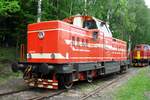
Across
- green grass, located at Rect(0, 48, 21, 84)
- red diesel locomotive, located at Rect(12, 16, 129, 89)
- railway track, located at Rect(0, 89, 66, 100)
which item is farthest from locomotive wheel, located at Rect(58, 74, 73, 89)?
green grass, located at Rect(0, 48, 21, 84)

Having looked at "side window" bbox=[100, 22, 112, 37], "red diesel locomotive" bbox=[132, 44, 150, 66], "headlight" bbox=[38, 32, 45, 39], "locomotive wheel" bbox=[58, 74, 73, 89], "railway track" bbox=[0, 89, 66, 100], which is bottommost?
"railway track" bbox=[0, 89, 66, 100]

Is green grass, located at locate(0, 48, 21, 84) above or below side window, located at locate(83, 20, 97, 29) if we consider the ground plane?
below

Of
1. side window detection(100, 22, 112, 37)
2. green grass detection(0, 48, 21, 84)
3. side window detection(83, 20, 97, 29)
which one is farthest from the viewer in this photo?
side window detection(100, 22, 112, 37)

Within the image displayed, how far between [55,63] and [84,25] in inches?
172

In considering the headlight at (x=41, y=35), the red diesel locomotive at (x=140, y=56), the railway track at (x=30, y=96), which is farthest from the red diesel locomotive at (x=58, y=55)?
the red diesel locomotive at (x=140, y=56)

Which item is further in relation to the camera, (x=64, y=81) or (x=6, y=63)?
(x=6, y=63)

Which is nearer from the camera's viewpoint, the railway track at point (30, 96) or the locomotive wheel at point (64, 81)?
the railway track at point (30, 96)

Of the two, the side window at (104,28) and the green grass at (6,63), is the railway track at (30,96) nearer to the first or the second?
the green grass at (6,63)

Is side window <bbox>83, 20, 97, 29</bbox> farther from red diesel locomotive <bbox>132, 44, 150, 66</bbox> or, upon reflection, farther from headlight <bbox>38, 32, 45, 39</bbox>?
red diesel locomotive <bbox>132, 44, 150, 66</bbox>

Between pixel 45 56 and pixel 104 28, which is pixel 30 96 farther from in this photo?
pixel 104 28

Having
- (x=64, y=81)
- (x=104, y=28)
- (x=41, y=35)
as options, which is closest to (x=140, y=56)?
(x=104, y=28)

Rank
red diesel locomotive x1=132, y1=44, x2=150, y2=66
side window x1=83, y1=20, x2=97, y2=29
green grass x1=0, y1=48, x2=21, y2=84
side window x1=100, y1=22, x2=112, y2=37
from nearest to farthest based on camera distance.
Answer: side window x1=83, y1=20, x2=97, y2=29
green grass x1=0, y1=48, x2=21, y2=84
side window x1=100, y1=22, x2=112, y2=37
red diesel locomotive x1=132, y1=44, x2=150, y2=66

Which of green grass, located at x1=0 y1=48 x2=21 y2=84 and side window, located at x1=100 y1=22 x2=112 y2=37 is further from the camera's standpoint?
side window, located at x1=100 y1=22 x2=112 y2=37

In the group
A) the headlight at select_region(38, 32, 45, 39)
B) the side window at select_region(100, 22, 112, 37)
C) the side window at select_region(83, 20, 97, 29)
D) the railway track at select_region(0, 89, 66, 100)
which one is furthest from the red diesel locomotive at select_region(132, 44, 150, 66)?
the headlight at select_region(38, 32, 45, 39)
